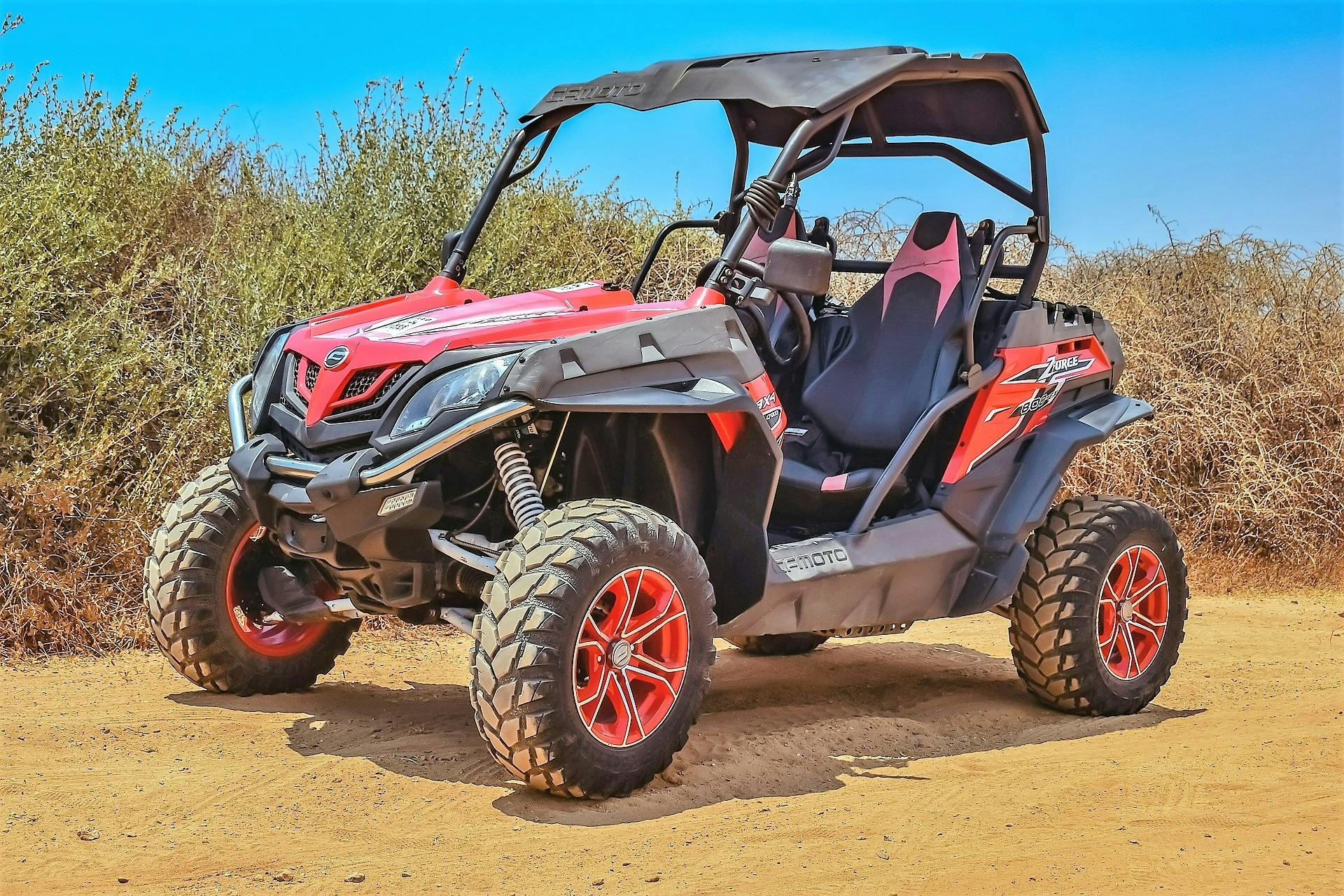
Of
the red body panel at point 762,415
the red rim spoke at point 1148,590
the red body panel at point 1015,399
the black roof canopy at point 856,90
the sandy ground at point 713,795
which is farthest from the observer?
the red rim spoke at point 1148,590

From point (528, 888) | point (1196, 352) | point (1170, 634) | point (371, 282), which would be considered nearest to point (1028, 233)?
point (1170, 634)

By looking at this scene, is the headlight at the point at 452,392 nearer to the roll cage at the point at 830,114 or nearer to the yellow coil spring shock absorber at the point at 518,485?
the yellow coil spring shock absorber at the point at 518,485

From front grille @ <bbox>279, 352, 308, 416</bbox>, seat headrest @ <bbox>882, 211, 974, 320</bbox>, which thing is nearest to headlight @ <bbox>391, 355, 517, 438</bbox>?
front grille @ <bbox>279, 352, 308, 416</bbox>

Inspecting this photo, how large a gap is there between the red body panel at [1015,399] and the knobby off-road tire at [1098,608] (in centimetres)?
48

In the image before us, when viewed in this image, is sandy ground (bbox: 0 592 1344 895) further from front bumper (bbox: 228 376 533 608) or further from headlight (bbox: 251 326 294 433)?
headlight (bbox: 251 326 294 433)

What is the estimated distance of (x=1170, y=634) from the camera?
21.9ft

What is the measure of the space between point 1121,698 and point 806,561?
1909 millimetres

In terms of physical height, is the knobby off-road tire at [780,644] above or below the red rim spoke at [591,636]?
below

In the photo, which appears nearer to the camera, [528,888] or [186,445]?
[528,888]

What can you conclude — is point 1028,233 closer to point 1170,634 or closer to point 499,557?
point 1170,634

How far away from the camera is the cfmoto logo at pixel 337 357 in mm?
4926

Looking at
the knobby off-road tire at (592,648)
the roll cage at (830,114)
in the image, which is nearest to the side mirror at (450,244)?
the roll cage at (830,114)

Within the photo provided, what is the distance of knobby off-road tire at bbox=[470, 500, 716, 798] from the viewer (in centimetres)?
441

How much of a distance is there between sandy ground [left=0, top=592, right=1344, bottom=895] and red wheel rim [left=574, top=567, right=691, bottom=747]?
0.27 m
